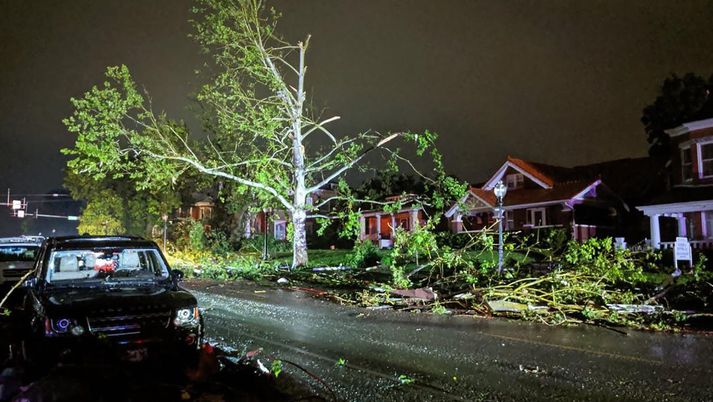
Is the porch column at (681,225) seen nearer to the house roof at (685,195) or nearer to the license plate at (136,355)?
the house roof at (685,195)

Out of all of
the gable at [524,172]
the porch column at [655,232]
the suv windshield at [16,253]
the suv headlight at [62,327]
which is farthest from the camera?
the gable at [524,172]

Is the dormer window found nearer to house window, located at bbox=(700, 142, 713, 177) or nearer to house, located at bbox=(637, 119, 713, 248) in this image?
house, located at bbox=(637, 119, 713, 248)

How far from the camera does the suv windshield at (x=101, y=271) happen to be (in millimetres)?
7305

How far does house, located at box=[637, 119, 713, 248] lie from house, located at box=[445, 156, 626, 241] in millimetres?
6096

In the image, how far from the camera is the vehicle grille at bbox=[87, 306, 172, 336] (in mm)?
5992

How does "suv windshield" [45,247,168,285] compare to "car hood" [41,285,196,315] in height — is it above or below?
above

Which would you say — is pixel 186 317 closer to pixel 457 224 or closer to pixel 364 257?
pixel 364 257

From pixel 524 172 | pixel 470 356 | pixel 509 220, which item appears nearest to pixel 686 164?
pixel 524 172

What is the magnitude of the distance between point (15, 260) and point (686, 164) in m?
28.2

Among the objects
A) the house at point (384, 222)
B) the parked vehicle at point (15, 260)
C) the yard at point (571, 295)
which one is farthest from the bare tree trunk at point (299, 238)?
the house at point (384, 222)

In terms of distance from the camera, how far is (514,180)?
39.6 metres

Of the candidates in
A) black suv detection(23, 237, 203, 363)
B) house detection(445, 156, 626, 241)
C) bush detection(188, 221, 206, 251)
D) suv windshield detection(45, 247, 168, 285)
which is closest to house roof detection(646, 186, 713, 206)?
house detection(445, 156, 626, 241)

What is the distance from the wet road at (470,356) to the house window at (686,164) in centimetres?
2046

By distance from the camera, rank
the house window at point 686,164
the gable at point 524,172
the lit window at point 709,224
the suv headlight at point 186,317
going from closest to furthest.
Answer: the suv headlight at point 186,317, the lit window at point 709,224, the house window at point 686,164, the gable at point 524,172
